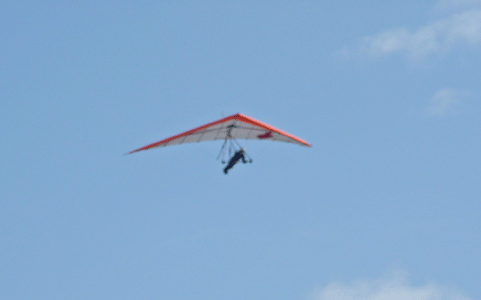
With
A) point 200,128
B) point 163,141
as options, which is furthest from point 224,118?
point 163,141

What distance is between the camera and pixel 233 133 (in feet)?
139

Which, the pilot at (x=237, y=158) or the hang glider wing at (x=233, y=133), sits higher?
the hang glider wing at (x=233, y=133)

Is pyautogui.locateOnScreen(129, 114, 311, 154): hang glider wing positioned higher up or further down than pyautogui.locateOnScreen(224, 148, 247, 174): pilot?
higher up

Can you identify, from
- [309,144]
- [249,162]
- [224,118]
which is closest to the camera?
[224,118]

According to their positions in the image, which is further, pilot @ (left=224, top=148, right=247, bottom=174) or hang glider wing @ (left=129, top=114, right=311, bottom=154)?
pilot @ (left=224, top=148, right=247, bottom=174)

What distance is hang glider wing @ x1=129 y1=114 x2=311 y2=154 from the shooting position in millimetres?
38134

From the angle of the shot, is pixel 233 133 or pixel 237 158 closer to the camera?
pixel 237 158

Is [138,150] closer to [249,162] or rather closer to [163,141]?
[163,141]

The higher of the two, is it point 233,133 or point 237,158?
point 233,133

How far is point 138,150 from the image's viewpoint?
38.6m

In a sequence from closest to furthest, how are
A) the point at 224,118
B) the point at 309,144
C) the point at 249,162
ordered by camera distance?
1. the point at 224,118
2. the point at 249,162
3. the point at 309,144

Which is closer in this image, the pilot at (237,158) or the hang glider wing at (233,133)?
the hang glider wing at (233,133)

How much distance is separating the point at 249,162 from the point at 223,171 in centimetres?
163

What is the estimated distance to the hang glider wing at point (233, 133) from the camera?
38134 mm
